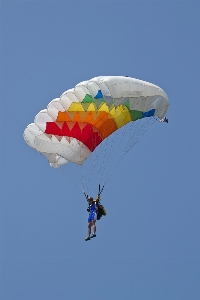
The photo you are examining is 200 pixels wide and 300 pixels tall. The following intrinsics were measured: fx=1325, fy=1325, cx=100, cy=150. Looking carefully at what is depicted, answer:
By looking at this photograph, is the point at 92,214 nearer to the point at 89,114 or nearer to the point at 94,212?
the point at 94,212

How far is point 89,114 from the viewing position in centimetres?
4241

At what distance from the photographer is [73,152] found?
1700 inches

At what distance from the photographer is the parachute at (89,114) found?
4116cm

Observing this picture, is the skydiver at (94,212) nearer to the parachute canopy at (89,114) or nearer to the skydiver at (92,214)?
the skydiver at (92,214)

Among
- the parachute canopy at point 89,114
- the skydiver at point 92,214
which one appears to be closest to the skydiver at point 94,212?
the skydiver at point 92,214

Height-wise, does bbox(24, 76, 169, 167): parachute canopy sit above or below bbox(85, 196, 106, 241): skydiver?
above

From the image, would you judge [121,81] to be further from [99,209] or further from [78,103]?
[99,209]

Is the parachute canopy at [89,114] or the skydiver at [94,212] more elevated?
the parachute canopy at [89,114]

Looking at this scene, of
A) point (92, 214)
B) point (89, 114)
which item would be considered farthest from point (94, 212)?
point (89, 114)

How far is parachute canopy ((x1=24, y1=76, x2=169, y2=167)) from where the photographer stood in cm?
4116

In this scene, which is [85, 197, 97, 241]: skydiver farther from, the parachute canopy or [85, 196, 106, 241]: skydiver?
the parachute canopy

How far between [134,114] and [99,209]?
3.41 metres

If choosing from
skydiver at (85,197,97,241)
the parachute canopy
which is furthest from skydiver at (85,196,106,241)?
the parachute canopy

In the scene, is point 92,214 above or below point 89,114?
below
